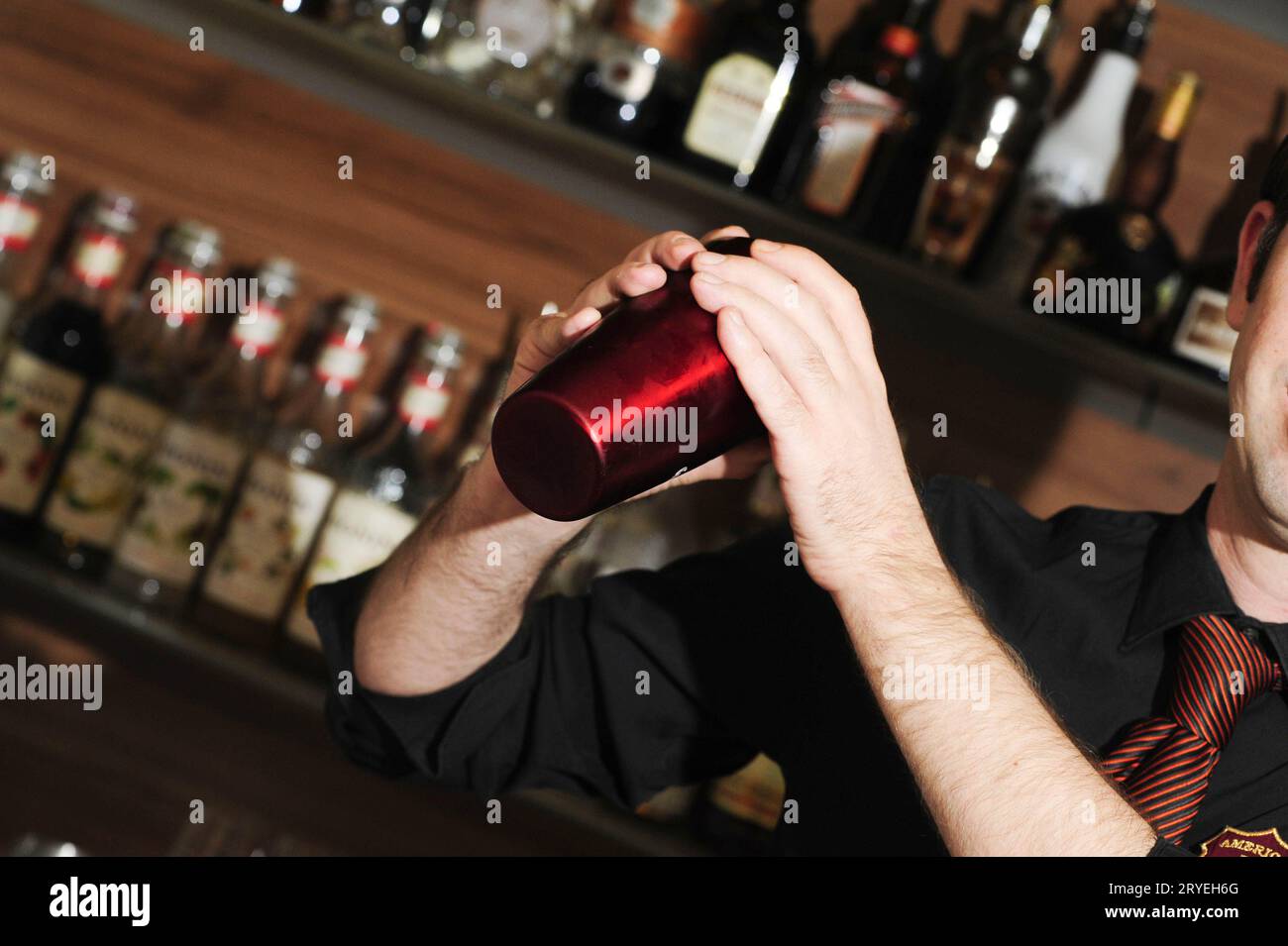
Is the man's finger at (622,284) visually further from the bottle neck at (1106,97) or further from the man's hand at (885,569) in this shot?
the bottle neck at (1106,97)

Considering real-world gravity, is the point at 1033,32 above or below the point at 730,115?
above

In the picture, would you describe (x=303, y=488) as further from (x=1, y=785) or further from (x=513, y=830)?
(x=1, y=785)

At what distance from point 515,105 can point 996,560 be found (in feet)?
2.10

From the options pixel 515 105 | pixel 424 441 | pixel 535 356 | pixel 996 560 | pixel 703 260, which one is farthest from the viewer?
pixel 424 441

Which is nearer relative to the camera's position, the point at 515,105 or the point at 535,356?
the point at 535,356

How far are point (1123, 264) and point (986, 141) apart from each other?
191 mm

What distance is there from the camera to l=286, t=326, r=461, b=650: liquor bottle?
1.34m

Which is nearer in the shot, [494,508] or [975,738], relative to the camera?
[975,738]

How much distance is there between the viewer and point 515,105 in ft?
4.05

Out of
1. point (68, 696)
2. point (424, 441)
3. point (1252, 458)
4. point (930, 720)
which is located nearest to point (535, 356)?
point (930, 720)

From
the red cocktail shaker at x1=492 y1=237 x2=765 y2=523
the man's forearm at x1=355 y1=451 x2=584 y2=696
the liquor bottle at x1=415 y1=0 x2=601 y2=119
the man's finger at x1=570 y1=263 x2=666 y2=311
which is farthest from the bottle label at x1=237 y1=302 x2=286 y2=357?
the red cocktail shaker at x1=492 y1=237 x2=765 y2=523

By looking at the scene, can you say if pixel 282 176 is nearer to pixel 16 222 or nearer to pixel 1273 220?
pixel 16 222

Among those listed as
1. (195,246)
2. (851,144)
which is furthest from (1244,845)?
(195,246)

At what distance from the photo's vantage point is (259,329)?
4.77 feet
